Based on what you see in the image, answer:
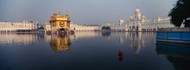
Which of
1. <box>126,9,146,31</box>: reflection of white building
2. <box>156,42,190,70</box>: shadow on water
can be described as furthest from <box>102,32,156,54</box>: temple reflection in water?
<box>126,9,146,31</box>: reflection of white building

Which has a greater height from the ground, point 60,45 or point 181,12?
point 181,12

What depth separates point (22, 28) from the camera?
134m

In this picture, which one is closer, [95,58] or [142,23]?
[95,58]

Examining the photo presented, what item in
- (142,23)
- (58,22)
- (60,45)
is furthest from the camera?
(142,23)

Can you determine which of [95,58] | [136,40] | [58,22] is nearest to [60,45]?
[95,58]

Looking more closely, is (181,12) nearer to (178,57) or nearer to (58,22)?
(178,57)

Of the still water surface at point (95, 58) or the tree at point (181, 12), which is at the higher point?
the tree at point (181, 12)

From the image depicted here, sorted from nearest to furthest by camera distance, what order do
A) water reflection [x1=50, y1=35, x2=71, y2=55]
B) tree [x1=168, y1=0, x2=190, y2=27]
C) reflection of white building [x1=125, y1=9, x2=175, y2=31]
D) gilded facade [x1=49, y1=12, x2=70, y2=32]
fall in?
water reflection [x1=50, y1=35, x2=71, y2=55] → tree [x1=168, y1=0, x2=190, y2=27] → gilded facade [x1=49, y1=12, x2=70, y2=32] → reflection of white building [x1=125, y1=9, x2=175, y2=31]

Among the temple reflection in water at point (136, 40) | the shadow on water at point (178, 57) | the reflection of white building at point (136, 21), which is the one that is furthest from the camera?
the reflection of white building at point (136, 21)

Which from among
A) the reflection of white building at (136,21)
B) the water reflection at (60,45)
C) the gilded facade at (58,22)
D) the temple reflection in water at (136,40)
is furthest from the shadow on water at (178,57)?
the reflection of white building at (136,21)

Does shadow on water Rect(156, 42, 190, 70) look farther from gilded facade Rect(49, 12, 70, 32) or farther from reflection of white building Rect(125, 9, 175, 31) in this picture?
reflection of white building Rect(125, 9, 175, 31)

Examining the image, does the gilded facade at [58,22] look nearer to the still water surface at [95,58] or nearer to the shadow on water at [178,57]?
the still water surface at [95,58]

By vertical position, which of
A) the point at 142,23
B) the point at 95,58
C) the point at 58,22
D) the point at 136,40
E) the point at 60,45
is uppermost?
the point at 142,23

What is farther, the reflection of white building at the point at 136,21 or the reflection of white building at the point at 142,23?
the reflection of white building at the point at 136,21
